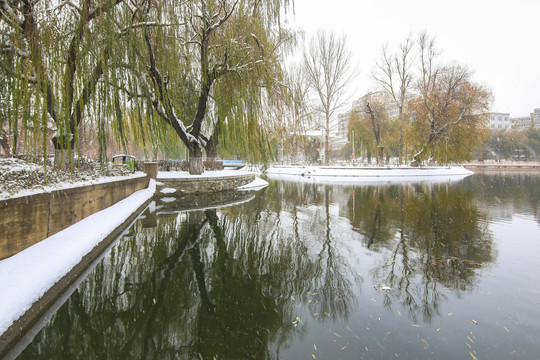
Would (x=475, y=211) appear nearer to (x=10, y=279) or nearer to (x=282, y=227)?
(x=282, y=227)

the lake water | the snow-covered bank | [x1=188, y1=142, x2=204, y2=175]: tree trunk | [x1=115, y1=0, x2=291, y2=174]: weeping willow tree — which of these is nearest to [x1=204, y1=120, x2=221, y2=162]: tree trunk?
[x1=188, y1=142, x2=204, y2=175]: tree trunk

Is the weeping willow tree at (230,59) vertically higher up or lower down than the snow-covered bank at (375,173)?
higher up

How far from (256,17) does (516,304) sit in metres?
9.38

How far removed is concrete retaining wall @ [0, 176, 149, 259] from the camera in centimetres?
350

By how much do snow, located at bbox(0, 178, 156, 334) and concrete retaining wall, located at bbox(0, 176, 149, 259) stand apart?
13 centimetres

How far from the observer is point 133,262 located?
13.4 ft

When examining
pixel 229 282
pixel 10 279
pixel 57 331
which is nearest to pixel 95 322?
pixel 57 331

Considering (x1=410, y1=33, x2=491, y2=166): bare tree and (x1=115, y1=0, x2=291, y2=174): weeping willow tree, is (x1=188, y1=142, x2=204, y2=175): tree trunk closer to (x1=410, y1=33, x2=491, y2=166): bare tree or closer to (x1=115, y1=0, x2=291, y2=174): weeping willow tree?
(x1=115, y1=0, x2=291, y2=174): weeping willow tree

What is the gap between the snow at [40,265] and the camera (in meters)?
2.53

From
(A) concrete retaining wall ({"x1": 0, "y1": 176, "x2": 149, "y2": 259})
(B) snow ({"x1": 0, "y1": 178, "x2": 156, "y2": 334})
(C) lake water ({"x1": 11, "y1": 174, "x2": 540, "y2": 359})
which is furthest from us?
(A) concrete retaining wall ({"x1": 0, "y1": 176, "x2": 149, "y2": 259})

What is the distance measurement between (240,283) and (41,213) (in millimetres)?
3368

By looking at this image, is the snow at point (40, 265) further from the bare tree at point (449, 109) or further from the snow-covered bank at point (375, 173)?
the bare tree at point (449, 109)

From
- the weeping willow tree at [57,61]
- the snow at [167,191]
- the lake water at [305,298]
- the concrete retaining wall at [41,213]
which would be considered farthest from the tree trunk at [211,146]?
the lake water at [305,298]

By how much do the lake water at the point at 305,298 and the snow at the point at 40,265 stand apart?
300 millimetres
